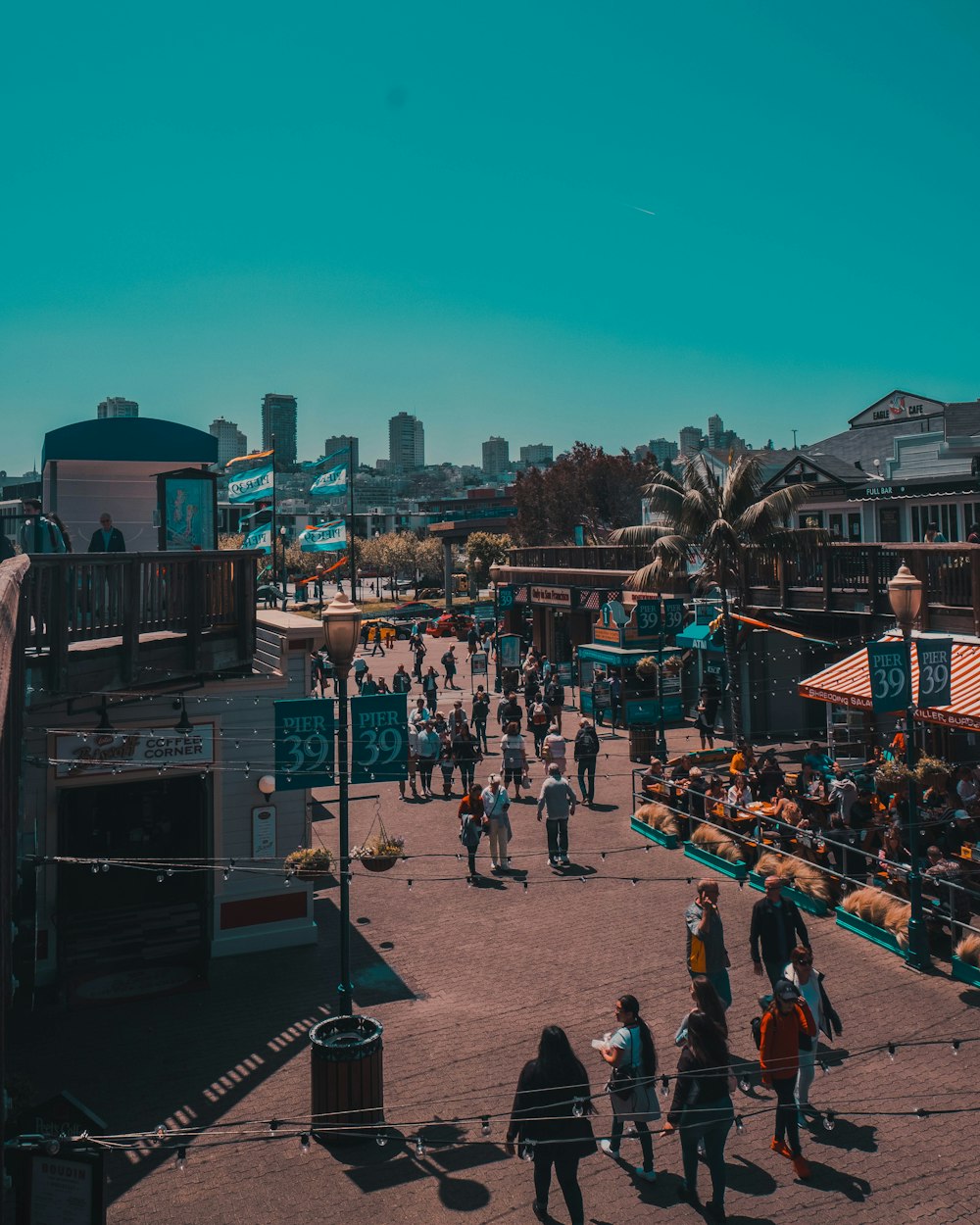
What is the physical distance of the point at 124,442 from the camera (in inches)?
610

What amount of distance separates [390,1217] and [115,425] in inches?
466

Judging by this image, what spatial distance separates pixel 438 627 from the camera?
5894 cm

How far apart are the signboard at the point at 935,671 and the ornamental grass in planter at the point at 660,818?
600 centimetres

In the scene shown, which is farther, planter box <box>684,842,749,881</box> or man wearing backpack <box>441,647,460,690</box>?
man wearing backpack <box>441,647,460,690</box>

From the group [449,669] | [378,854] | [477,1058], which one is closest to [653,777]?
[378,854]

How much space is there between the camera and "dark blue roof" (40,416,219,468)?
15344 millimetres

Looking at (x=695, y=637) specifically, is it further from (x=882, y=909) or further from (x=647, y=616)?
(x=882, y=909)

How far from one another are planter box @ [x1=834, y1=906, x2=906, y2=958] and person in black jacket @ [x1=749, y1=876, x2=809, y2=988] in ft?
10.4

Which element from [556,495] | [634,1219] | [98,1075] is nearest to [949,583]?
[634,1219]

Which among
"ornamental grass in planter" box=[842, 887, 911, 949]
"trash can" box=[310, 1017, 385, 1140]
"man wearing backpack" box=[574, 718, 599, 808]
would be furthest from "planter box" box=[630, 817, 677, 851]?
"trash can" box=[310, 1017, 385, 1140]

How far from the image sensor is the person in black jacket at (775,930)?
1003 cm

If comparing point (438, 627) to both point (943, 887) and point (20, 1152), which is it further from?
point (20, 1152)

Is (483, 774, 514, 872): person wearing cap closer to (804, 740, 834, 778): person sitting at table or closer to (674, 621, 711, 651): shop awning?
(804, 740, 834, 778): person sitting at table

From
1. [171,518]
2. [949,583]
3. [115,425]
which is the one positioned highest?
[115,425]
